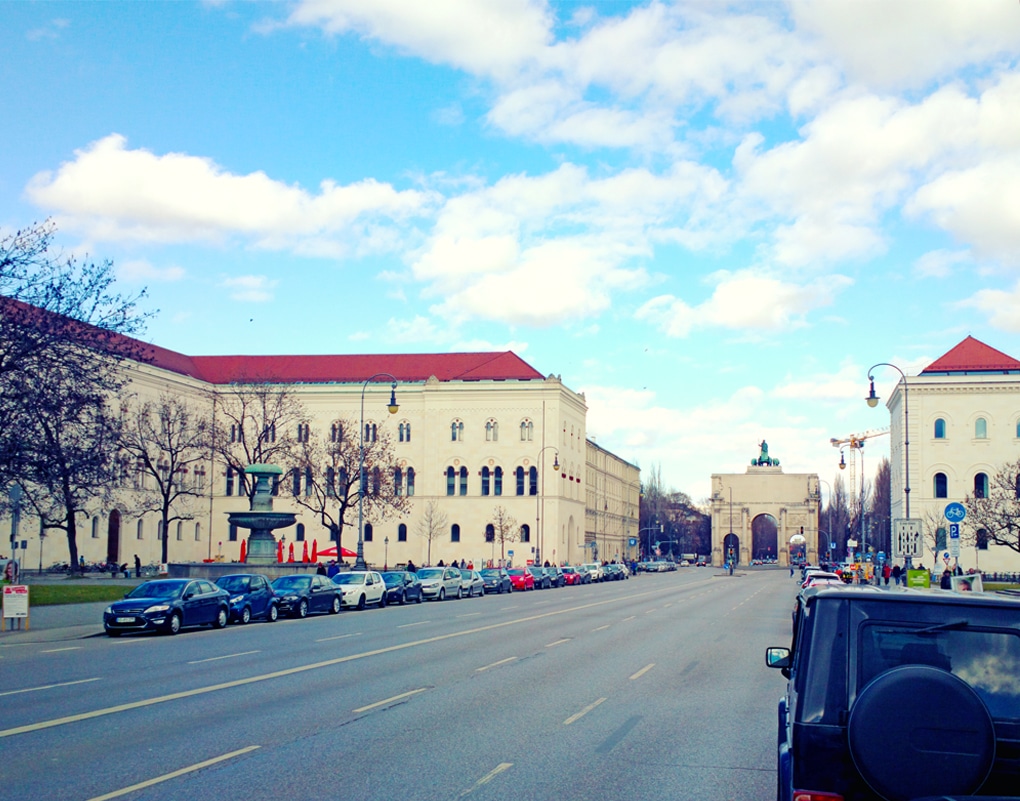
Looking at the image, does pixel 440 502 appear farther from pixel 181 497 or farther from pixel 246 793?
pixel 246 793

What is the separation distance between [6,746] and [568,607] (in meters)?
31.2

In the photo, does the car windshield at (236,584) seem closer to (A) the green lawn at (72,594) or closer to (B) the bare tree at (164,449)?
(A) the green lawn at (72,594)

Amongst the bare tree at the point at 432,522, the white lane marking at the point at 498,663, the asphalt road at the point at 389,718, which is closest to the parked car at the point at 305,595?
the asphalt road at the point at 389,718

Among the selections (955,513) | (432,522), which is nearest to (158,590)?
(955,513)

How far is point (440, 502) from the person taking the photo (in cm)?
9856

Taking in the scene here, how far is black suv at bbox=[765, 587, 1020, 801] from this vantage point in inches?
187

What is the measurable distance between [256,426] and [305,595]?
4533 centimetres

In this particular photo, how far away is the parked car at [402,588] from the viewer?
44.1 meters

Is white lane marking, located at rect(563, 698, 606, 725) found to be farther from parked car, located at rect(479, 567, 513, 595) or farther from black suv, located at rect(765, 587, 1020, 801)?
parked car, located at rect(479, 567, 513, 595)

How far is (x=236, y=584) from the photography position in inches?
1277

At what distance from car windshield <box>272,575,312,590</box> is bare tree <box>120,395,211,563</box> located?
24857 millimetres

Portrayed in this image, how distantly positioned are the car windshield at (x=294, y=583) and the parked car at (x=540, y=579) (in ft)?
108

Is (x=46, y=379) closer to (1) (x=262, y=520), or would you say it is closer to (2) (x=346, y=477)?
(1) (x=262, y=520)

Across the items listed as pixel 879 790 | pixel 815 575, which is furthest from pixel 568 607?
pixel 879 790
